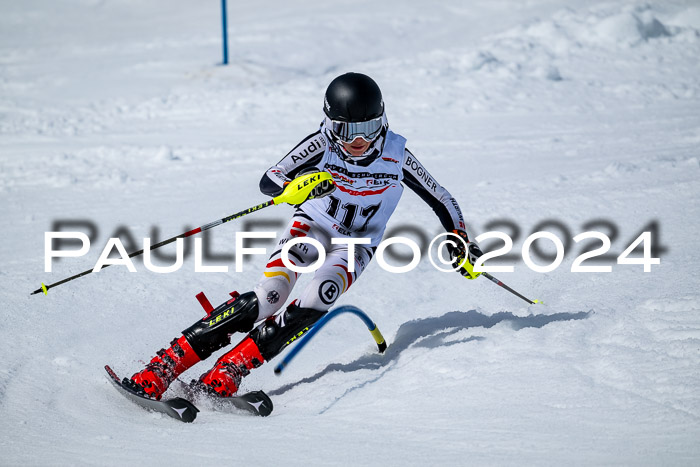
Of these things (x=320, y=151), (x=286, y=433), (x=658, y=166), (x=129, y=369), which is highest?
(x=320, y=151)

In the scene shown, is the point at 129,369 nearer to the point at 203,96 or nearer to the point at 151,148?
the point at 151,148

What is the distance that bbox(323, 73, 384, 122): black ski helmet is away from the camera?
4.12 metres

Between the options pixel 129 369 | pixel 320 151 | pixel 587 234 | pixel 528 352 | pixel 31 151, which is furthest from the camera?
pixel 31 151

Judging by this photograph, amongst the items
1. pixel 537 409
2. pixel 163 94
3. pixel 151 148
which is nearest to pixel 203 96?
pixel 163 94

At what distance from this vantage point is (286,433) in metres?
3.50

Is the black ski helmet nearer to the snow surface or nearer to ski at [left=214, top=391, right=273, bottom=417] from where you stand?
the snow surface

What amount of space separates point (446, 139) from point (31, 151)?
5.24 meters

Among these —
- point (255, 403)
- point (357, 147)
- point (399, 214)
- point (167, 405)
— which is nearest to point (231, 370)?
point (255, 403)

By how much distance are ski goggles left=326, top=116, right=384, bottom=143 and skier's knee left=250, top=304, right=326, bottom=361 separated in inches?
39.7

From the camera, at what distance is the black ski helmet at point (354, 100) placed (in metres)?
4.12

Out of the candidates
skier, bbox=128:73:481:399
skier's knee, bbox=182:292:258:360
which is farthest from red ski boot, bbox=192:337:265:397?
skier's knee, bbox=182:292:258:360

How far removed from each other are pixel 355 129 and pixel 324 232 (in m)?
0.71

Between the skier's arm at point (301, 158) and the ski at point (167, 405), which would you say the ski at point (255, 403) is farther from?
the skier's arm at point (301, 158)

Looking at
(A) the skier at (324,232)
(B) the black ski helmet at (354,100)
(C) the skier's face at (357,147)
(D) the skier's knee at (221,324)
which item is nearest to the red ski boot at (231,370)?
(A) the skier at (324,232)
